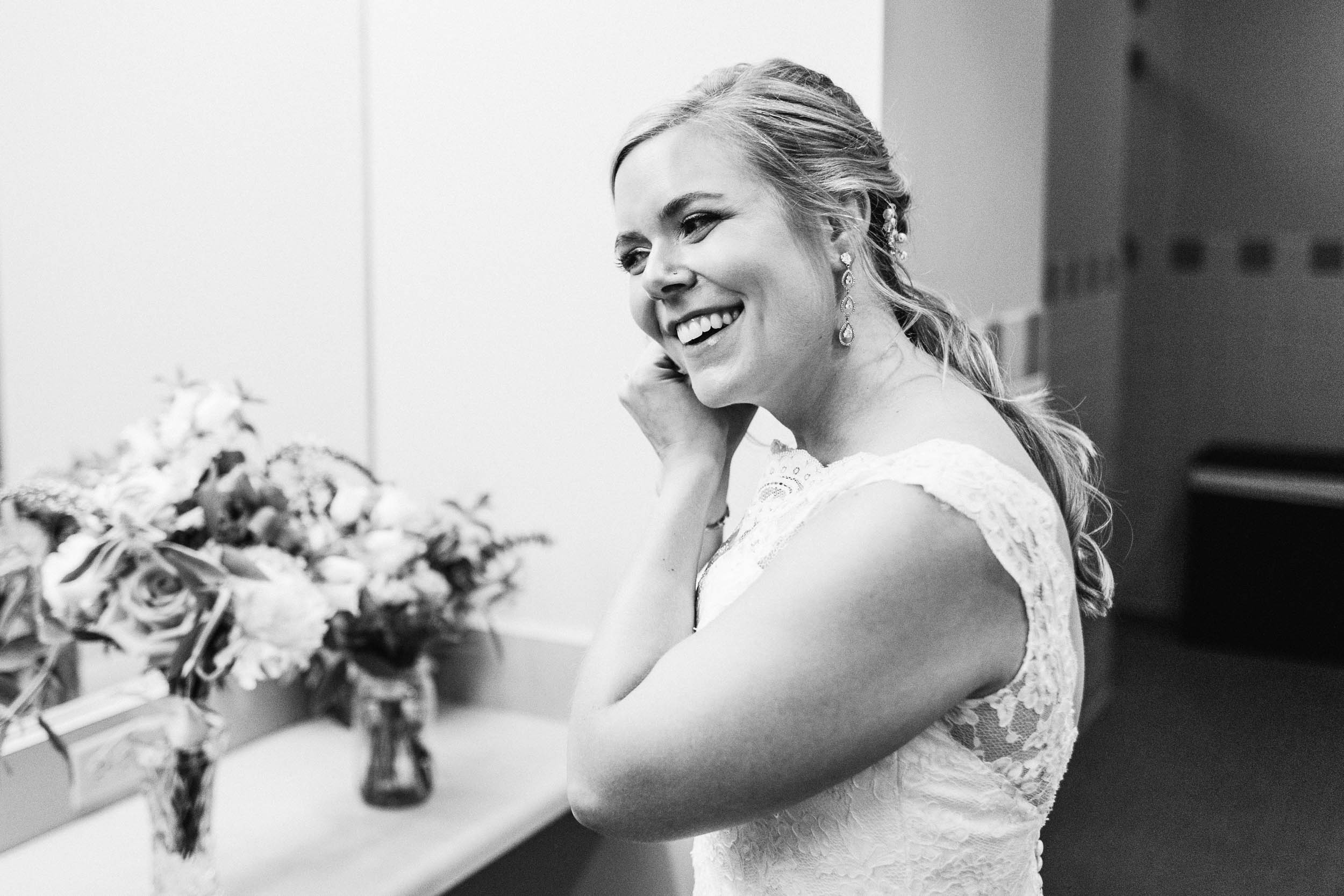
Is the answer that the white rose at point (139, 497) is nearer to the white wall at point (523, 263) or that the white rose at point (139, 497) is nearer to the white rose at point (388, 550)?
the white rose at point (388, 550)

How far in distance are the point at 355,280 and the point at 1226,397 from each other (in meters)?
3.33

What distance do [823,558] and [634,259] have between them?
1.32 ft

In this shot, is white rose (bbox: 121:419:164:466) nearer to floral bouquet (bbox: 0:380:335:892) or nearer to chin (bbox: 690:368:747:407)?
floral bouquet (bbox: 0:380:335:892)

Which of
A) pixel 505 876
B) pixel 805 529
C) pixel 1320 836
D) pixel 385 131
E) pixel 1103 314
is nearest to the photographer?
pixel 805 529

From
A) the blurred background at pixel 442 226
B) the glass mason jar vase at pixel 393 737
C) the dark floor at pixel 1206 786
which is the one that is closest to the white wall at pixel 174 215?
the blurred background at pixel 442 226

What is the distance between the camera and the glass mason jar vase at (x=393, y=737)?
1746 millimetres

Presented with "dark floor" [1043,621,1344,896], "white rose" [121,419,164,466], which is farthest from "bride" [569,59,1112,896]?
"dark floor" [1043,621,1344,896]

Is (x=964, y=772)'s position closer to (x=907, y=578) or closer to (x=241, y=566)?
(x=907, y=578)

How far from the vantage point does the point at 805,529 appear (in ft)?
3.24

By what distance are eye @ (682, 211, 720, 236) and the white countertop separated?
853 millimetres

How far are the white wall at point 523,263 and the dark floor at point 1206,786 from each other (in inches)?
58.8

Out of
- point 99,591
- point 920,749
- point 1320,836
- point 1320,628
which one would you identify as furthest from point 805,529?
point 1320,628

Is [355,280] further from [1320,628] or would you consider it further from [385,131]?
[1320,628]

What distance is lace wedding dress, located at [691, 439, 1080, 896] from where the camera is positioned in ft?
3.23
